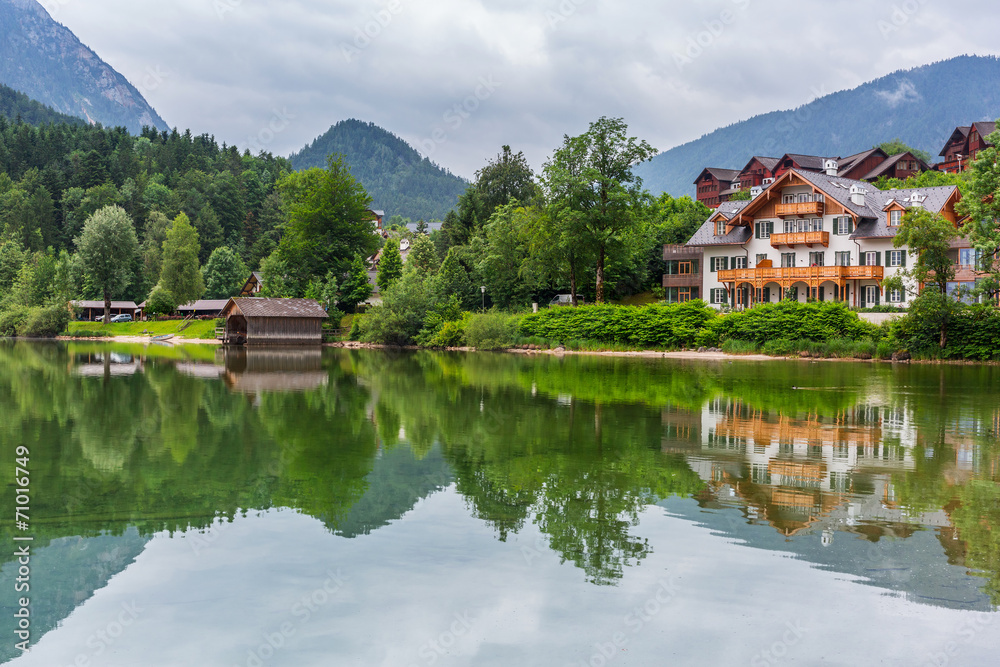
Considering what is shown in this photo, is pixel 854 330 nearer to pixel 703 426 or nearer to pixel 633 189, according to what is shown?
pixel 633 189

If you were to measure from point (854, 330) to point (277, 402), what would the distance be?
1306 inches

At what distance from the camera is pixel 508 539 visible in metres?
8.84

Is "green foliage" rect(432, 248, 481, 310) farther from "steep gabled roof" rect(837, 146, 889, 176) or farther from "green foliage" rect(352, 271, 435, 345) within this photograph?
"steep gabled roof" rect(837, 146, 889, 176)

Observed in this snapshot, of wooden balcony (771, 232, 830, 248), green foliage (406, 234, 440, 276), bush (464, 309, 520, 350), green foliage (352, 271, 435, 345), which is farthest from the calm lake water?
green foliage (406, 234, 440, 276)

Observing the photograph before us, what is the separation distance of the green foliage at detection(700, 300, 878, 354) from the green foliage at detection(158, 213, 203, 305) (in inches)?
2732

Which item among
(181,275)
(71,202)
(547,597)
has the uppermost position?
(71,202)

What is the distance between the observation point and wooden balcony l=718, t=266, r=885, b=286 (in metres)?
53.3

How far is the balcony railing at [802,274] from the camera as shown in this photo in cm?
5328

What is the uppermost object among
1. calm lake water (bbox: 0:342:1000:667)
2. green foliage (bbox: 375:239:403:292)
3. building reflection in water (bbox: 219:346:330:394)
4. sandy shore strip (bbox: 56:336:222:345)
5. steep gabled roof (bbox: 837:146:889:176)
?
steep gabled roof (bbox: 837:146:889:176)

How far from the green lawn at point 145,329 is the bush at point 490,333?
32468 millimetres

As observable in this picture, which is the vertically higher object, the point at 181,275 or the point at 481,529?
the point at 181,275

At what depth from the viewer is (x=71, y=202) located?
387 ft

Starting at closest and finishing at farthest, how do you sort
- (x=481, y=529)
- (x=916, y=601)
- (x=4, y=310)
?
(x=916, y=601) → (x=481, y=529) → (x=4, y=310)

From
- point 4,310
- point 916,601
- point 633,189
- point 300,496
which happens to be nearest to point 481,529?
point 300,496
